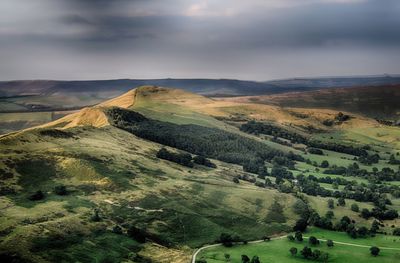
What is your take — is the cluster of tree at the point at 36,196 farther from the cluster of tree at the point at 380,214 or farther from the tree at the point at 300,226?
the cluster of tree at the point at 380,214

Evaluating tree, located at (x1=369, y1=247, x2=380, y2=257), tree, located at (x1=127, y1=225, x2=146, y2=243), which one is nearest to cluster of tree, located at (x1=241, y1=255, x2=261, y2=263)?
tree, located at (x1=127, y1=225, x2=146, y2=243)

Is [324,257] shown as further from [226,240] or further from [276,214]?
[276,214]

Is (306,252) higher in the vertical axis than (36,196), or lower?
lower

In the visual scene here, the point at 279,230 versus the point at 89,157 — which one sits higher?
the point at 89,157

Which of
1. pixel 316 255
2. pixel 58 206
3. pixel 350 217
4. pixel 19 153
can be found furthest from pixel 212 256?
pixel 19 153

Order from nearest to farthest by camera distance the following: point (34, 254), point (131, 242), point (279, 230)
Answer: point (34, 254)
point (131, 242)
point (279, 230)

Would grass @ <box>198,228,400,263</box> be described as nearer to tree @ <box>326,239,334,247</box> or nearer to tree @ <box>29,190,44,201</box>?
tree @ <box>326,239,334,247</box>

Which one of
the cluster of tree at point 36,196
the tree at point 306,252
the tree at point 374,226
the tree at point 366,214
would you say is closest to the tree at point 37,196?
the cluster of tree at point 36,196

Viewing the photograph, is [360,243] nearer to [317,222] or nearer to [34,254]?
[317,222]

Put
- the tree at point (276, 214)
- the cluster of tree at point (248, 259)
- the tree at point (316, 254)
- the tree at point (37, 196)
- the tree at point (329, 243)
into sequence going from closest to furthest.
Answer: the cluster of tree at point (248, 259) < the tree at point (316, 254) < the tree at point (37, 196) < the tree at point (329, 243) < the tree at point (276, 214)

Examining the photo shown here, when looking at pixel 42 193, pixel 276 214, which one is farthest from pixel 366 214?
pixel 42 193

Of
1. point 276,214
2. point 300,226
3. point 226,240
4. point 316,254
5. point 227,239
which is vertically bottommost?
point 316,254
